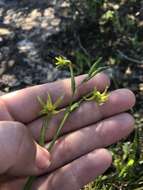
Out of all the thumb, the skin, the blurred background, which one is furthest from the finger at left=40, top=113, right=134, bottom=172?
the blurred background

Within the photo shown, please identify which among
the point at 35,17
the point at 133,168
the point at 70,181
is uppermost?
the point at 35,17

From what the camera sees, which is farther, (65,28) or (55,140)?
(65,28)

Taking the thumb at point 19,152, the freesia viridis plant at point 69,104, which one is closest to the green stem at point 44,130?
the freesia viridis plant at point 69,104

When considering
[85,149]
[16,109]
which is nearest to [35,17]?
[16,109]

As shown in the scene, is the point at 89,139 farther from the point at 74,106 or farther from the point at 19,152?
the point at 19,152

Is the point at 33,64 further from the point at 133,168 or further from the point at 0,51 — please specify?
the point at 133,168

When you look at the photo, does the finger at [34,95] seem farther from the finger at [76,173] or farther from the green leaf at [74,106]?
the finger at [76,173]
